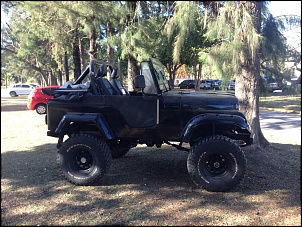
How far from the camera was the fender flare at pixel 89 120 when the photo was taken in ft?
14.5

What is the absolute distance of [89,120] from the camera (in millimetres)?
4387

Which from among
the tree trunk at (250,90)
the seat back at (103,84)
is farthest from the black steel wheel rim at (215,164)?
the tree trunk at (250,90)

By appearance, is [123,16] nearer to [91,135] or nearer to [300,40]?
[91,135]

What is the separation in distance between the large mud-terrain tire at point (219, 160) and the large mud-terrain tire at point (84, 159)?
→ 1.26 metres

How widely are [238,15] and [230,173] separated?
218cm

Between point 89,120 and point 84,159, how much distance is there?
0.68 m

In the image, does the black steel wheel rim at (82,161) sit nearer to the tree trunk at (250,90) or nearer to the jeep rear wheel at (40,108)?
the tree trunk at (250,90)

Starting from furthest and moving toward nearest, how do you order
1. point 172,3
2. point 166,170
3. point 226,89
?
point 226,89, point 166,170, point 172,3

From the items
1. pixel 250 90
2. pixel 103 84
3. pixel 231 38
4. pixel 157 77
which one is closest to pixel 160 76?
pixel 157 77

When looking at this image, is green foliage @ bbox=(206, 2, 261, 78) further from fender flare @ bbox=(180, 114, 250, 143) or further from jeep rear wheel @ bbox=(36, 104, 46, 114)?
jeep rear wheel @ bbox=(36, 104, 46, 114)

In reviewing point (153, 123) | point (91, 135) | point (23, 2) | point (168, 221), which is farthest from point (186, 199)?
point (23, 2)

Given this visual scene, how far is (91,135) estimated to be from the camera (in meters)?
4.66

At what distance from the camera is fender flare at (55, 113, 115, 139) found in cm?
441

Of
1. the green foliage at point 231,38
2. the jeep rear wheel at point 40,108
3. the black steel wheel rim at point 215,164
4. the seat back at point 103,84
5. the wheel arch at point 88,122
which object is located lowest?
the black steel wheel rim at point 215,164
